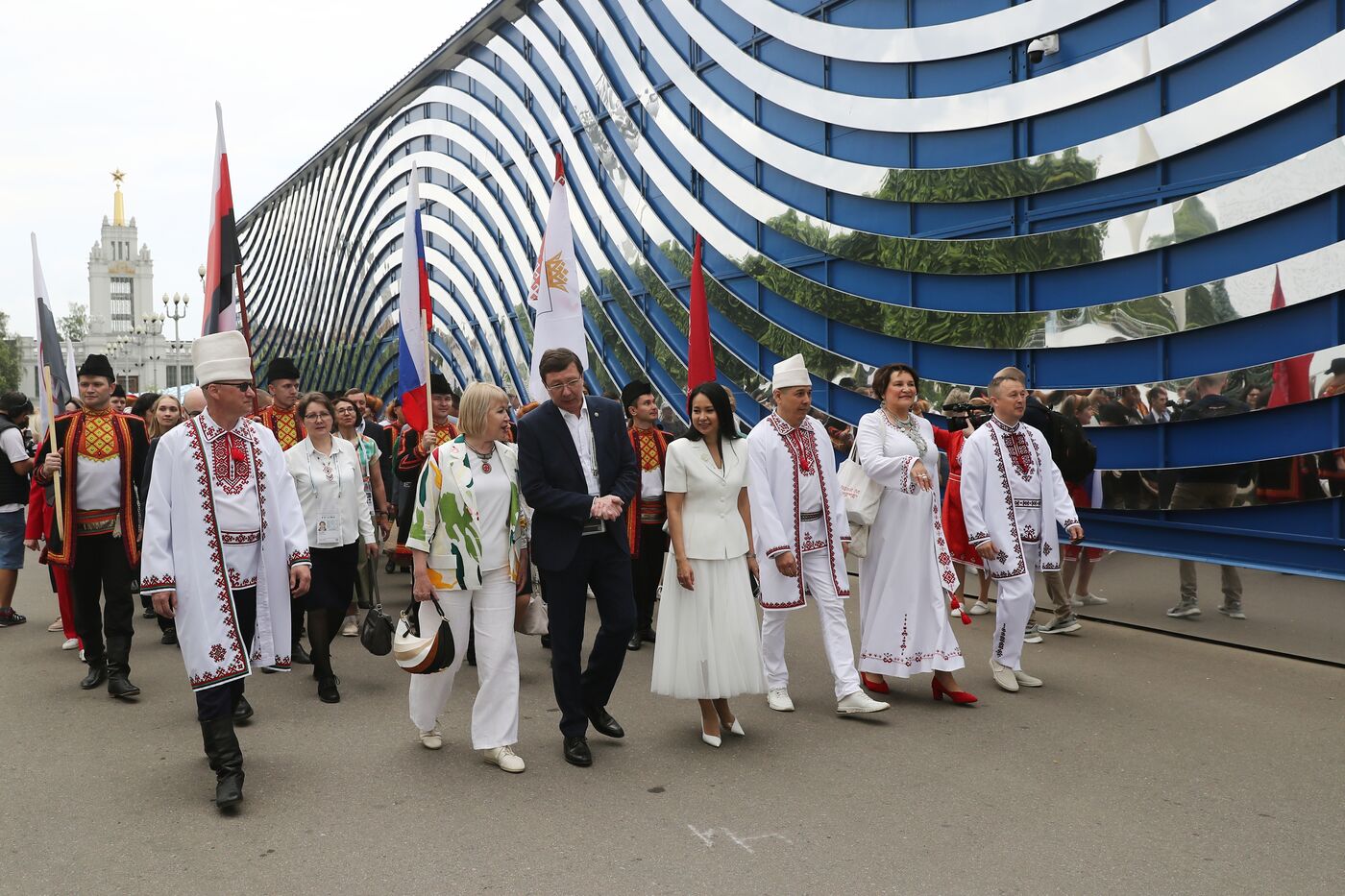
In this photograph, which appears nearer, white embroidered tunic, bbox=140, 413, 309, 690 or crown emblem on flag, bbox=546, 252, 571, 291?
white embroidered tunic, bbox=140, 413, 309, 690

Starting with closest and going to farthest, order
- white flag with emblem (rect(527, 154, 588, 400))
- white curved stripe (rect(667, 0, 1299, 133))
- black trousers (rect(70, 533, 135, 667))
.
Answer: black trousers (rect(70, 533, 135, 667))
white flag with emblem (rect(527, 154, 588, 400))
white curved stripe (rect(667, 0, 1299, 133))

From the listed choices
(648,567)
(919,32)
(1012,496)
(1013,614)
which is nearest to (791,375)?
(1012,496)

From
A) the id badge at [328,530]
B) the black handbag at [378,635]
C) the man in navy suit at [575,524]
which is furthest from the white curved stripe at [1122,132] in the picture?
the black handbag at [378,635]

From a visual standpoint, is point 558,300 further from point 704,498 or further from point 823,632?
point 823,632

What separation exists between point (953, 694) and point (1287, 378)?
3.72 m

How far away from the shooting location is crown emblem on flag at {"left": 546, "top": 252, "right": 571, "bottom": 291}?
7.48 m

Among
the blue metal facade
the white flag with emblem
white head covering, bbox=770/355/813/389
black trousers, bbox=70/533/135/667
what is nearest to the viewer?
white head covering, bbox=770/355/813/389

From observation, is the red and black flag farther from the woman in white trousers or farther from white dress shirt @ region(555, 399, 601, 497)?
white dress shirt @ region(555, 399, 601, 497)

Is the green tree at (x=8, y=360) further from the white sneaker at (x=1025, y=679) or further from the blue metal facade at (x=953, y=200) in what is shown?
the white sneaker at (x=1025, y=679)

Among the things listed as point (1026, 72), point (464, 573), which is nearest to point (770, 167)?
point (1026, 72)

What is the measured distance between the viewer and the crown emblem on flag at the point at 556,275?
294 inches

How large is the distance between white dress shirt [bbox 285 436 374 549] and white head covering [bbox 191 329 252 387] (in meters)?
1.74

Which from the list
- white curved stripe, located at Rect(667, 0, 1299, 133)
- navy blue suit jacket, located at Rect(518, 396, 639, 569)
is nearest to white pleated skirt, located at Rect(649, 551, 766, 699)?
navy blue suit jacket, located at Rect(518, 396, 639, 569)

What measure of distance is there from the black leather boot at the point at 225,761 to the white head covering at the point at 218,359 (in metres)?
1.48
